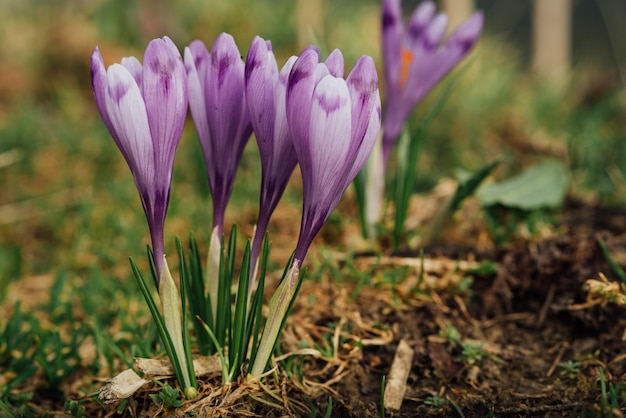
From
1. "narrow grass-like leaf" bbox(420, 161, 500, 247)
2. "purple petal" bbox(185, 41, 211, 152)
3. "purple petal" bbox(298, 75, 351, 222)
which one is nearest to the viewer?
"purple petal" bbox(298, 75, 351, 222)

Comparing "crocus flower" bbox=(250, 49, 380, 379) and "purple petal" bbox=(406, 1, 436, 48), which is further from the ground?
"purple petal" bbox=(406, 1, 436, 48)

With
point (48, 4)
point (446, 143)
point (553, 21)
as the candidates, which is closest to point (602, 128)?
point (446, 143)

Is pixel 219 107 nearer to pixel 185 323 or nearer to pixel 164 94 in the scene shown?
pixel 164 94

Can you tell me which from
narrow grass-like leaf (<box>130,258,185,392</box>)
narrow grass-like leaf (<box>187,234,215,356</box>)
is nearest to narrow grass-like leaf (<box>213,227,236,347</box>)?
narrow grass-like leaf (<box>187,234,215,356</box>)

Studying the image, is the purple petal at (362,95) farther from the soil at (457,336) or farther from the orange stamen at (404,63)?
the orange stamen at (404,63)

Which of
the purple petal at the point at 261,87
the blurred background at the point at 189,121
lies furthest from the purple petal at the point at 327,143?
the blurred background at the point at 189,121

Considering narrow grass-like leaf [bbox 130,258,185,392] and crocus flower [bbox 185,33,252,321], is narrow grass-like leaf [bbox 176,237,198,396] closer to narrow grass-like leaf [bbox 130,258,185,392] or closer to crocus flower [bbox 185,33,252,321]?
narrow grass-like leaf [bbox 130,258,185,392]
